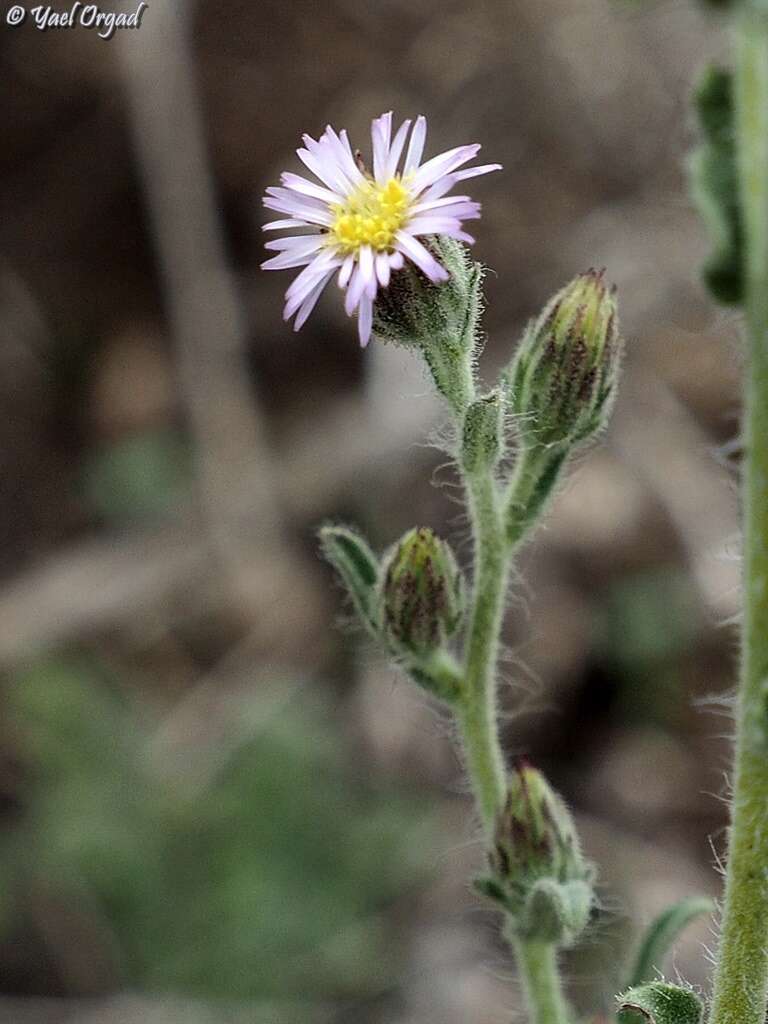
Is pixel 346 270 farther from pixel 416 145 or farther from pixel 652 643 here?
pixel 652 643

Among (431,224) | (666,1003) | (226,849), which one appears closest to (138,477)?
(226,849)

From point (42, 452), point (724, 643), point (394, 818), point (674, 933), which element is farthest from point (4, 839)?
point (674, 933)

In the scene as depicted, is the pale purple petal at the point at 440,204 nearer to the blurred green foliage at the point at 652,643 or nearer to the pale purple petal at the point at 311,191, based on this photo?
the pale purple petal at the point at 311,191

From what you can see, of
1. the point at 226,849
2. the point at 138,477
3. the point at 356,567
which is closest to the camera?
the point at 356,567

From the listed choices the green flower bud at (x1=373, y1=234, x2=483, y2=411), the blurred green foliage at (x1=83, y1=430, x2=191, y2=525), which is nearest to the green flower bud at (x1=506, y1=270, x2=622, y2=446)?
the green flower bud at (x1=373, y1=234, x2=483, y2=411)

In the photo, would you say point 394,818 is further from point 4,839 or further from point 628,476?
point 628,476

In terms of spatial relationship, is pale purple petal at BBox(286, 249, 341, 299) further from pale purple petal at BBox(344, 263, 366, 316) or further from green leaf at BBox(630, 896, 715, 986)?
green leaf at BBox(630, 896, 715, 986)

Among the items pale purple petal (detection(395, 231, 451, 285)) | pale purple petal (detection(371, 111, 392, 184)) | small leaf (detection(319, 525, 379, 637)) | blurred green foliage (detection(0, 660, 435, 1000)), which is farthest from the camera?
blurred green foliage (detection(0, 660, 435, 1000))
